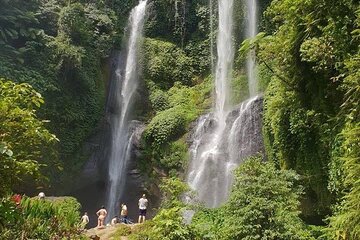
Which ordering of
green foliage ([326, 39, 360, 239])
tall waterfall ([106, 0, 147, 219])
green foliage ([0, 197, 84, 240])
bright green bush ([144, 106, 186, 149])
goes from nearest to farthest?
green foliage ([326, 39, 360, 239]), green foliage ([0, 197, 84, 240]), bright green bush ([144, 106, 186, 149]), tall waterfall ([106, 0, 147, 219])

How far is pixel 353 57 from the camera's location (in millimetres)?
7641

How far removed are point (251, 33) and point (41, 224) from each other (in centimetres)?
1909

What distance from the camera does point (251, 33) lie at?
24.0 meters

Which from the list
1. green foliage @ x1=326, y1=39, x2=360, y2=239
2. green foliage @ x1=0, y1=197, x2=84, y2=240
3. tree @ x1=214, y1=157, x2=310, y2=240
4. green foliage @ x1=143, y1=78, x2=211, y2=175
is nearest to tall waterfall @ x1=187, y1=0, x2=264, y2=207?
green foliage @ x1=143, y1=78, x2=211, y2=175

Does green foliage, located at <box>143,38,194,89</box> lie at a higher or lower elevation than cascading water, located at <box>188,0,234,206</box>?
higher

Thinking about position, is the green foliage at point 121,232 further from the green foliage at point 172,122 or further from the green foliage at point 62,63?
the green foliage at point 62,63

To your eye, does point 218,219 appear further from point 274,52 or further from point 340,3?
point 340,3

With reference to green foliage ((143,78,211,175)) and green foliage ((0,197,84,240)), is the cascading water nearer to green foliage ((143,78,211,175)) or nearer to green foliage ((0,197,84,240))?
green foliage ((143,78,211,175))

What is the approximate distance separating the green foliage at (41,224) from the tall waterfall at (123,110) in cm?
1238

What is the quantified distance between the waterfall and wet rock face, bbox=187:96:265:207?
10.8ft

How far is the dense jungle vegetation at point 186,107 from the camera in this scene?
6957 millimetres

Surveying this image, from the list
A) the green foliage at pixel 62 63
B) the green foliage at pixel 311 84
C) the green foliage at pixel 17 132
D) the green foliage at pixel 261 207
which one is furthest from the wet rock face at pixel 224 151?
the green foliage at pixel 17 132

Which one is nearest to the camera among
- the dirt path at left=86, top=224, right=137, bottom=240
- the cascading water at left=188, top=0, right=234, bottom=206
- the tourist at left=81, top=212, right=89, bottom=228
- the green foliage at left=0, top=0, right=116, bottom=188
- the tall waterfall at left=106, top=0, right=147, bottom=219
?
the tourist at left=81, top=212, right=89, bottom=228

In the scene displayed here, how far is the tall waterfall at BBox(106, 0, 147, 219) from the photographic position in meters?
21.5
